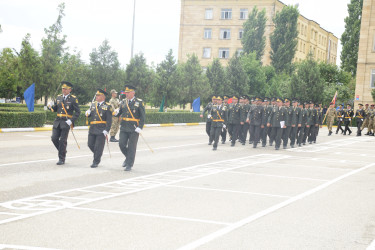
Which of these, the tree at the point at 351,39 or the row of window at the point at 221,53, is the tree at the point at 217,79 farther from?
the row of window at the point at 221,53

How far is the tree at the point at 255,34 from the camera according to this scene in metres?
69.9

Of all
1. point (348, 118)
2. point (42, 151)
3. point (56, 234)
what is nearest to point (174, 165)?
point (42, 151)

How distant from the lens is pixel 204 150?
61.7 ft

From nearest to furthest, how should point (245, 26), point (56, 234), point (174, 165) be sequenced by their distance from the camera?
point (56, 234) < point (174, 165) < point (245, 26)

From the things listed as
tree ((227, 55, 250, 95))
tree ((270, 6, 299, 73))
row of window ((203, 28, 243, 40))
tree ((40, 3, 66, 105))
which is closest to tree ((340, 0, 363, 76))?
tree ((270, 6, 299, 73))

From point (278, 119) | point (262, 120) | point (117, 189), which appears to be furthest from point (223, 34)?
point (117, 189)

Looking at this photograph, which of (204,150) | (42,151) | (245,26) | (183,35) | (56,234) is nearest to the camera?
(56,234)

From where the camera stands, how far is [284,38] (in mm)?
71750

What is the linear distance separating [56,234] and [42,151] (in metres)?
9.99

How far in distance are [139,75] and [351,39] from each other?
136ft

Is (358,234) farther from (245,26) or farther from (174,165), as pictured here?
(245,26)

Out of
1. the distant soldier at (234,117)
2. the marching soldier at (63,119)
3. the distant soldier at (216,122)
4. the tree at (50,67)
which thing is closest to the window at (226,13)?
the tree at (50,67)

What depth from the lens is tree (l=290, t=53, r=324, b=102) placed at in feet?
186

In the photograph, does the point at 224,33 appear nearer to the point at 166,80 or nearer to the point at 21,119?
the point at 166,80
